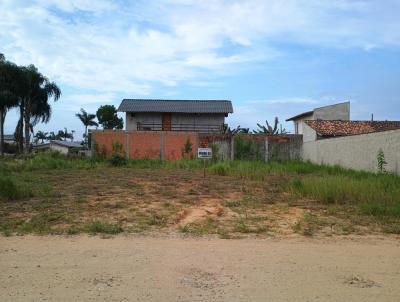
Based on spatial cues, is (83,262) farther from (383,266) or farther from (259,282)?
(383,266)

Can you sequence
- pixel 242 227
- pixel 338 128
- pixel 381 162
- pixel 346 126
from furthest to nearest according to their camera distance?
pixel 346 126 → pixel 338 128 → pixel 381 162 → pixel 242 227

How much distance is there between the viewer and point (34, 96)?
5300cm

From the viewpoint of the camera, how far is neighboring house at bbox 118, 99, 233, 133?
50531mm

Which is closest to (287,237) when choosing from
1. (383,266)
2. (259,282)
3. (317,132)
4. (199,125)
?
(383,266)

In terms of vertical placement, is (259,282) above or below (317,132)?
below

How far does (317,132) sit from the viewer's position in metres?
37.7

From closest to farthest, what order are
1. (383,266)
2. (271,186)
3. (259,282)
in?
(259,282) < (383,266) < (271,186)

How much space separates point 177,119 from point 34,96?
16195mm

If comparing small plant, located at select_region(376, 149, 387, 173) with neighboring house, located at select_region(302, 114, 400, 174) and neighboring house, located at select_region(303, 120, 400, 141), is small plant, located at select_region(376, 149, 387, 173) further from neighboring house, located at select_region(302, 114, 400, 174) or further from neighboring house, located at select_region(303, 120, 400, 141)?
neighboring house, located at select_region(303, 120, 400, 141)

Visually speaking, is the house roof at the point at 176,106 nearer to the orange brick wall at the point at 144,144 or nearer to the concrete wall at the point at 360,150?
the orange brick wall at the point at 144,144

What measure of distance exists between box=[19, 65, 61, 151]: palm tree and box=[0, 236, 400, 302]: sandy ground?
46162mm

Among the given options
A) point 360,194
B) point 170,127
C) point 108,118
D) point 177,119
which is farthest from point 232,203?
point 108,118

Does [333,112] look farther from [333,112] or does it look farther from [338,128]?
[338,128]

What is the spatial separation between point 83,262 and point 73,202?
246 inches
